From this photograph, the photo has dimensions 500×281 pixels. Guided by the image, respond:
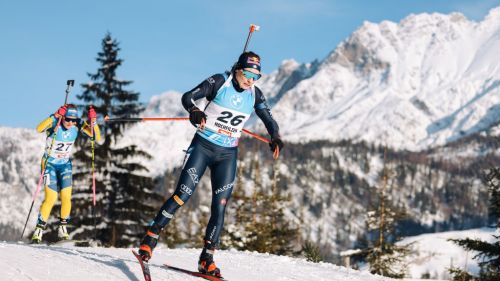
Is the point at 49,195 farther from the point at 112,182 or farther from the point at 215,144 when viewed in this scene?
the point at 112,182

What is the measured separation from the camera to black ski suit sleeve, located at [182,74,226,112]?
26.5 feet

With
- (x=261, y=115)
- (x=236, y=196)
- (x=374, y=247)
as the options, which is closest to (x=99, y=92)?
(x=236, y=196)

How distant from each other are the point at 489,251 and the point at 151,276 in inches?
558

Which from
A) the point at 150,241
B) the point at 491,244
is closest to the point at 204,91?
the point at 150,241

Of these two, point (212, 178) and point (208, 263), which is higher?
point (212, 178)

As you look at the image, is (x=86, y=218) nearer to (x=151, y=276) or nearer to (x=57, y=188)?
(x=57, y=188)

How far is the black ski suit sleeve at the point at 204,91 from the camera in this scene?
8.07 meters

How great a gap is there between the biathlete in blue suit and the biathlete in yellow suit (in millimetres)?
4906

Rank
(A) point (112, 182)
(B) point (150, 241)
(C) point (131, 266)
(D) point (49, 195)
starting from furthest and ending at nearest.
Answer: (A) point (112, 182) < (D) point (49, 195) < (C) point (131, 266) < (B) point (150, 241)

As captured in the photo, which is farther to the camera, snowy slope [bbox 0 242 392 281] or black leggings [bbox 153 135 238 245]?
black leggings [bbox 153 135 238 245]

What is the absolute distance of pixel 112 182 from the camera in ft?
94.0

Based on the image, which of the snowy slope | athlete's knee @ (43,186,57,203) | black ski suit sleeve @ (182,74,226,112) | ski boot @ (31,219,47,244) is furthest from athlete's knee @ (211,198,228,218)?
ski boot @ (31,219,47,244)

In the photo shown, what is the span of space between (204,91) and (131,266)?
2.61m

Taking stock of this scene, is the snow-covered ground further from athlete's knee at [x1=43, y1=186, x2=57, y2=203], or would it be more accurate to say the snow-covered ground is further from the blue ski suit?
athlete's knee at [x1=43, y1=186, x2=57, y2=203]
